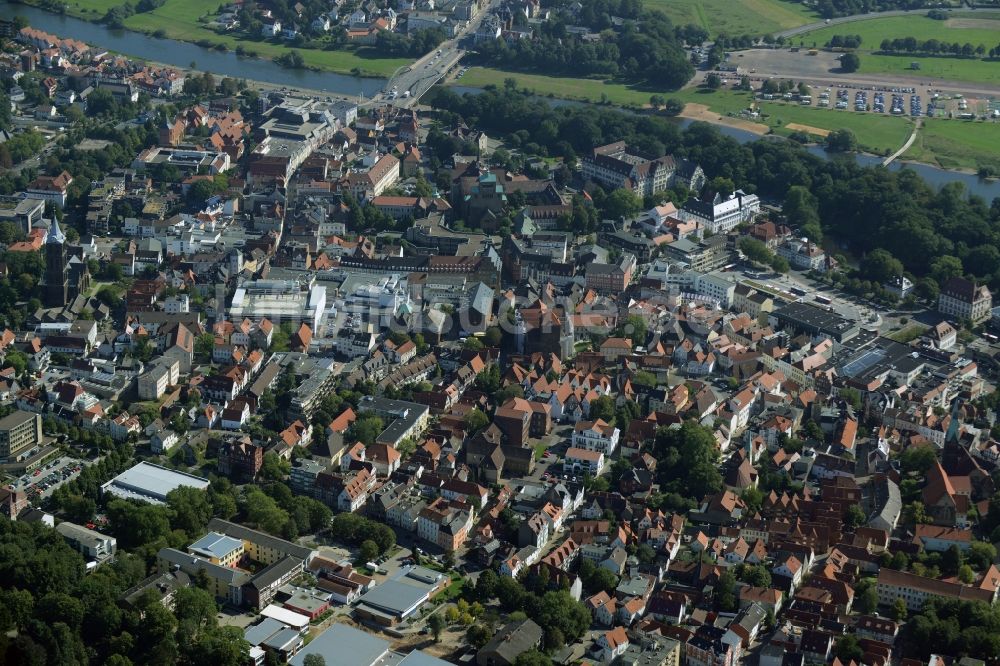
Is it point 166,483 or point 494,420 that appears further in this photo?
point 494,420

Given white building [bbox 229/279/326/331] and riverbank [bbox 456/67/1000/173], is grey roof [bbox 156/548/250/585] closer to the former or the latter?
white building [bbox 229/279/326/331]

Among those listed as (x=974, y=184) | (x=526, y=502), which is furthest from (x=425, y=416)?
(x=974, y=184)

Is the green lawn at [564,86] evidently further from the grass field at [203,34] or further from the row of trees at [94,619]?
the row of trees at [94,619]

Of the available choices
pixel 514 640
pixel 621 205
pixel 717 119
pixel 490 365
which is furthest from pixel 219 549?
pixel 717 119

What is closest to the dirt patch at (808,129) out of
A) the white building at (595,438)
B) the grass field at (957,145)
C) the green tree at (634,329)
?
the grass field at (957,145)

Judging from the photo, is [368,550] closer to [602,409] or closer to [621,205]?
[602,409]

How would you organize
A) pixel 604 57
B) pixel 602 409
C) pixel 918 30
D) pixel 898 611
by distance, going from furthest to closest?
pixel 918 30, pixel 604 57, pixel 602 409, pixel 898 611

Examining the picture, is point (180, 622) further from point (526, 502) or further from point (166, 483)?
point (526, 502)
